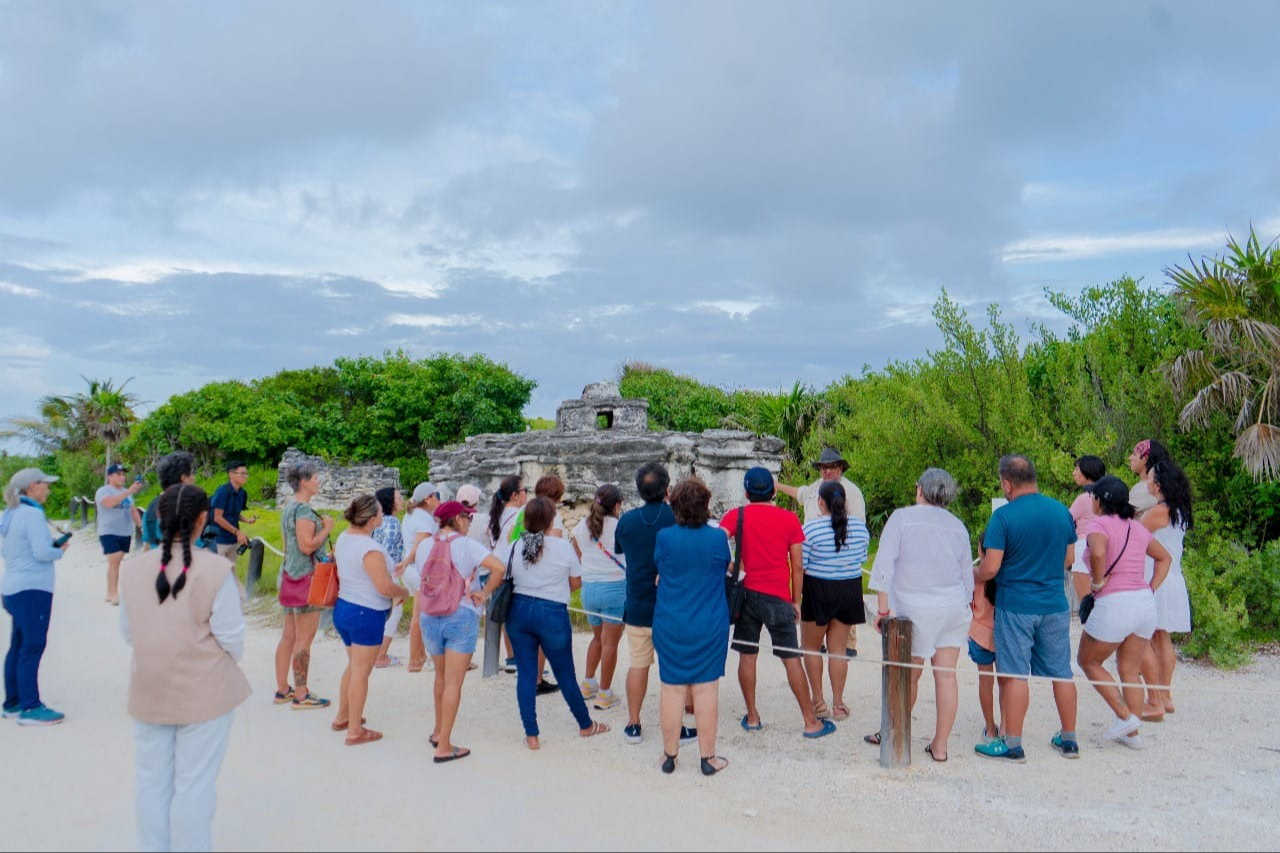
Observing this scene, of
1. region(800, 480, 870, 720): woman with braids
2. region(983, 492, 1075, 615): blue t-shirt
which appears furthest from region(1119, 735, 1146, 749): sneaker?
region(800, 480, 870, 720): woman with braids

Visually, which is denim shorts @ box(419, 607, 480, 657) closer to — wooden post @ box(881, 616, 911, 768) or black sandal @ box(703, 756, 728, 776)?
black sandal @ box(703, 756, 728, 776)

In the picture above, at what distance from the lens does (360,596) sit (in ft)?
17.9

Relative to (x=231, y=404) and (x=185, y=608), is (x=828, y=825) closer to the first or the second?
(x=185, y=608)

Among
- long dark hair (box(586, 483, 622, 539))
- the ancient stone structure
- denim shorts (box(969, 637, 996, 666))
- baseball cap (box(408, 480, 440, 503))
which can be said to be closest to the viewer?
denim shorts (box(969, 637, 996, 666))

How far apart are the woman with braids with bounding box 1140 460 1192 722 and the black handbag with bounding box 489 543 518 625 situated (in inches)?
163

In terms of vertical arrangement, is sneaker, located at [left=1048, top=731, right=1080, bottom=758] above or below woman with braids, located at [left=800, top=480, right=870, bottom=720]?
below

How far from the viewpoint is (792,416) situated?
17.8 meters

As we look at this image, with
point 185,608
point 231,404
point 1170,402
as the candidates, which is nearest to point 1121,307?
point 1170,402

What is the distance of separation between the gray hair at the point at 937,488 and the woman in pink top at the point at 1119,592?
0.97 m

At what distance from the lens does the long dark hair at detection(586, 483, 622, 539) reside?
607 centimetres

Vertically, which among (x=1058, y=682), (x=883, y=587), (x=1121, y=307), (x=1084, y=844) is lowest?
(x=1084, y=844)

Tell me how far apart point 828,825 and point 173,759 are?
310 centimetres

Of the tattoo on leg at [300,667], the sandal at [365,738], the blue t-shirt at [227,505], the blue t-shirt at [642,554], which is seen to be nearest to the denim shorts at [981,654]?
the blue t-shirt at [642,554]

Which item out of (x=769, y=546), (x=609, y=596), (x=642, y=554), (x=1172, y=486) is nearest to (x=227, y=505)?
(x=609, y=596)
